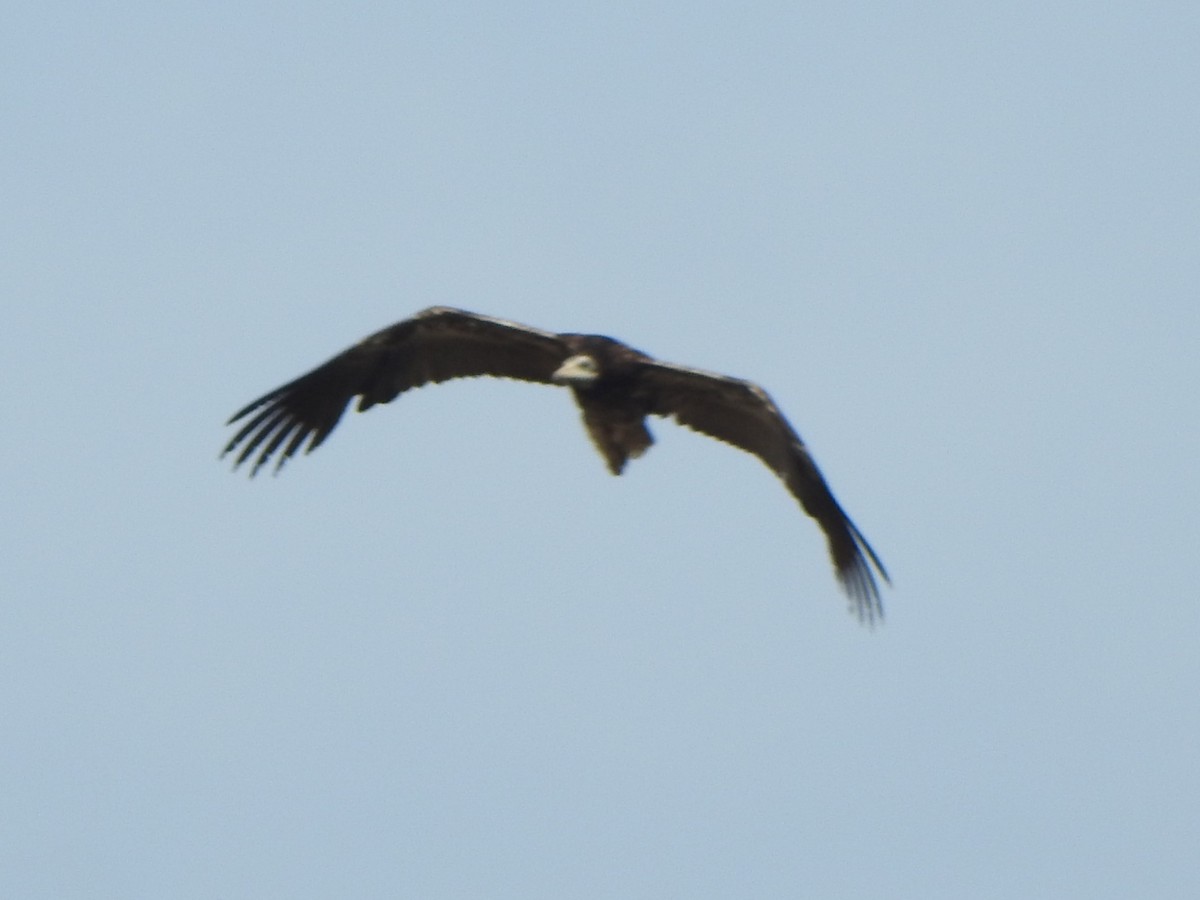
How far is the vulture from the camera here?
Result: 1361 cm

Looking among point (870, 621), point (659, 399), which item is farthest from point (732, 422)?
point (870, 621)

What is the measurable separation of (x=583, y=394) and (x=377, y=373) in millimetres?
1586

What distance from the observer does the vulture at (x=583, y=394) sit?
13.6 m

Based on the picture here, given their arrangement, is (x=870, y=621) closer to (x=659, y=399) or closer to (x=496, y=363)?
(x=659, y=399)

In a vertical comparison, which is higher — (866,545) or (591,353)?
(591,353)

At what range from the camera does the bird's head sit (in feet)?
44.2

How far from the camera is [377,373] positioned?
14.4 metres

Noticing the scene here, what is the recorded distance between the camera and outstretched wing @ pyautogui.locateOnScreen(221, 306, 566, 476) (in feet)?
46.6

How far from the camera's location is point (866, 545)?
1348 centimetres

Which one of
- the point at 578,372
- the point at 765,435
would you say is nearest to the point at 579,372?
the point at 578,372

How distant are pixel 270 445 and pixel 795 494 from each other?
12.4ft

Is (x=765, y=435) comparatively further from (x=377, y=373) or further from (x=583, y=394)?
(x=377, y=373)

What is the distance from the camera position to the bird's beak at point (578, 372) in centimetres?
1348

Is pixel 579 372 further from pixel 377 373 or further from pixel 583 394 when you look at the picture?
pixel 377 373
